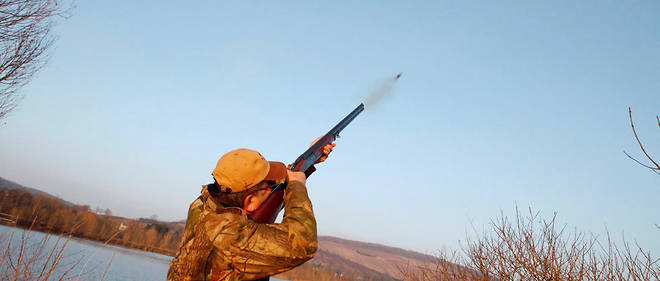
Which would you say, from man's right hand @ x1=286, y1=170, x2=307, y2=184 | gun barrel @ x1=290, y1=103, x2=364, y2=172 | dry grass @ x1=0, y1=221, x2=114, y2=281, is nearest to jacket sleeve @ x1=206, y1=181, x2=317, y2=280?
man's right hand @ x1=286, y1=170, x2=307, y2=184

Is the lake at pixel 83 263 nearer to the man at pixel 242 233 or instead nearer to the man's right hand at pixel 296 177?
the man at pixel 242 233

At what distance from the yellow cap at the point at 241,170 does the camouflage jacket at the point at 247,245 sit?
0.20 m

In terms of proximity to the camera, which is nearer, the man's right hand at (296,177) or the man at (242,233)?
the man at (242,233)

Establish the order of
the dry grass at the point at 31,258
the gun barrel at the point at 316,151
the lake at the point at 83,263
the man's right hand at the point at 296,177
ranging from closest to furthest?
the man's right hand at the point at 296,177
the dry grass at the point at 31,258
the gun barrel at the point at 316,151
the lake at the point at 83,263

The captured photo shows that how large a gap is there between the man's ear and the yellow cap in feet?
0.24

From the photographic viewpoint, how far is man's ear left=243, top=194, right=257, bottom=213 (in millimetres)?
2379

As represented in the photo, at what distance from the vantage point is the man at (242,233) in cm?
209

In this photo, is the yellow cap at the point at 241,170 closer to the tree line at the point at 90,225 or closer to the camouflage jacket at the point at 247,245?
the camouflage jacket at the point at 247,245

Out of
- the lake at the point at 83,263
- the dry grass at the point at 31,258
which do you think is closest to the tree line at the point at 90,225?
the lake at the point at 83,263

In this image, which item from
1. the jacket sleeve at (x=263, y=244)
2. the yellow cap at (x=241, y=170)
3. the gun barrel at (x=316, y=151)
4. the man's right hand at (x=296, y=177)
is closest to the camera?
the jacket sleeve at (x=263, y=244)

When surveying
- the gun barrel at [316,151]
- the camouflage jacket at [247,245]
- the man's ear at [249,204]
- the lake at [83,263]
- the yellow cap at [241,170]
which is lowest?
the lake at [83,263]

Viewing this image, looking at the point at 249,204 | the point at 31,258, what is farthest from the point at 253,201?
Result: the point at 31,258

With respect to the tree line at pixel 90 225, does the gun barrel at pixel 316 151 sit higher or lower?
higher

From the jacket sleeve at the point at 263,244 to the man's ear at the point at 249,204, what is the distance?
0.23 metres
